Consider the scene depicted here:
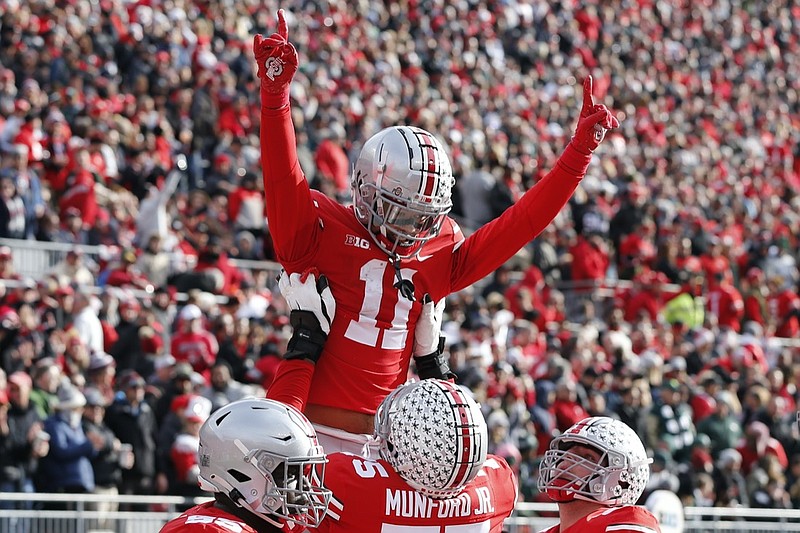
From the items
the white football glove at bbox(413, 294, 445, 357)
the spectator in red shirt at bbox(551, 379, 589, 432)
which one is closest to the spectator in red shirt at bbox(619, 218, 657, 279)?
the spectator in red shirt at bbox(551, 379, 589, 432)

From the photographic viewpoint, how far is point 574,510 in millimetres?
5188

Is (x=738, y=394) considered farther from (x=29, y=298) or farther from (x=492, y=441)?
(x=29, y=298)

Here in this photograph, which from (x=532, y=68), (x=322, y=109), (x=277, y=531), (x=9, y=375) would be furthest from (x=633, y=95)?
(x=277, y=531)

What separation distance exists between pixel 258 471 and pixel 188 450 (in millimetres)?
6814

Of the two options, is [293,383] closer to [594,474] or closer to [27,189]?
[594,474]

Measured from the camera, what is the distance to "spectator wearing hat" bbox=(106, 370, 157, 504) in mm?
10969

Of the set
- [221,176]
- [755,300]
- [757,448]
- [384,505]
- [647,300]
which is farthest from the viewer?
[755,300]

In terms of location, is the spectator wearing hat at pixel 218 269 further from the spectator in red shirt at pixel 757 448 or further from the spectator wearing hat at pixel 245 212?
the spectator in red shirt at pixel 757 448

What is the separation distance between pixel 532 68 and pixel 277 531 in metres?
22.1

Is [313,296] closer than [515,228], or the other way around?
[313,296]

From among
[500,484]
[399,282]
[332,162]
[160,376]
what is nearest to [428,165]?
[399,282]

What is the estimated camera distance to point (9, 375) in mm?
11086

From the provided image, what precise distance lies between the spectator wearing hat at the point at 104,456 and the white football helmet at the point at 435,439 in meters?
6.12

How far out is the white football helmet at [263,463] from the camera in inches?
167
